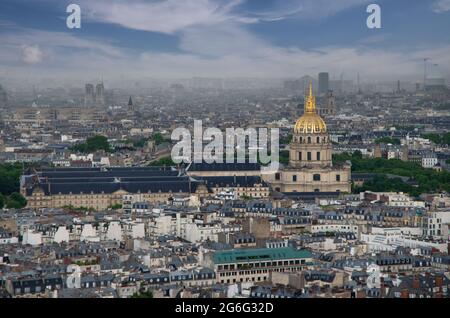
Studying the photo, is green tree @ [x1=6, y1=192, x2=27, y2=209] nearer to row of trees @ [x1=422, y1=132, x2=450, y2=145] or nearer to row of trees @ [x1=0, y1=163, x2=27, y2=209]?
row of trees @ [x1=0, y1=163, x2=27, y2=209]

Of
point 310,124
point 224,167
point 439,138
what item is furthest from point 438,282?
point 439,138

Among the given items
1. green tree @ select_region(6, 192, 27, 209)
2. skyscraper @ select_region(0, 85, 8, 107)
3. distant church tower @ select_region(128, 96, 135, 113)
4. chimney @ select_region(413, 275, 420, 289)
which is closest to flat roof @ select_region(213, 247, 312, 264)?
chimney @ select_region(413, 275, 420, 289)

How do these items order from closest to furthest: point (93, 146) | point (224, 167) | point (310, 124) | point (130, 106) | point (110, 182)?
point (110, 182), point (224, 167), point (310, 124), point (93, 146), point (130, 106)

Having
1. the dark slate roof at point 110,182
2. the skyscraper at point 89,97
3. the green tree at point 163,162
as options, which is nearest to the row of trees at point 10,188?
the dark slate roof at point 110,182

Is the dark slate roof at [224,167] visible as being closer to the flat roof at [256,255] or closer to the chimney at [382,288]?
the flat roof at [256,255]

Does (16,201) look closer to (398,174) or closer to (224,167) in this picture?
(224,167)

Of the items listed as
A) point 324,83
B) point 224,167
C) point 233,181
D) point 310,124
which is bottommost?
point 233,181
